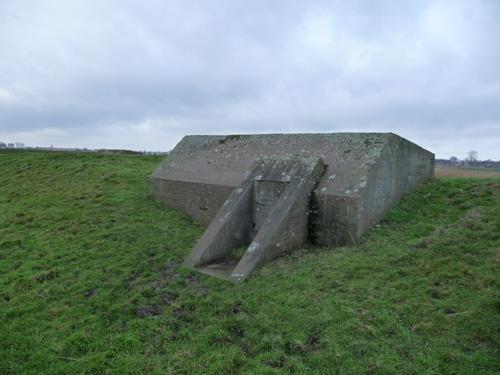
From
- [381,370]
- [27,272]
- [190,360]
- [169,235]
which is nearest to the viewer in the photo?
[381,370]

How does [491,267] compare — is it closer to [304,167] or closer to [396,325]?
[396,325]

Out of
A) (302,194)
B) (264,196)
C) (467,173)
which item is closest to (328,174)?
(302,194)

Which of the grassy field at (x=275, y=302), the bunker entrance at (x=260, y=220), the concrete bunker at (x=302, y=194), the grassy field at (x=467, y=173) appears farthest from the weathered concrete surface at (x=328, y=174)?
the grassy field at (x=467, y=173)

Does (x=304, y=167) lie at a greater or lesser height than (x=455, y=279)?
greater

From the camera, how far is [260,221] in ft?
32.7

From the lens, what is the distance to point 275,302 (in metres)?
6.50

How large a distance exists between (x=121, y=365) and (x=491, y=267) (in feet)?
21.5

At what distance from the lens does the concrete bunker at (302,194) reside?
28.4 ft

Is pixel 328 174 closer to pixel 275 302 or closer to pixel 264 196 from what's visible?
pixel 264 196

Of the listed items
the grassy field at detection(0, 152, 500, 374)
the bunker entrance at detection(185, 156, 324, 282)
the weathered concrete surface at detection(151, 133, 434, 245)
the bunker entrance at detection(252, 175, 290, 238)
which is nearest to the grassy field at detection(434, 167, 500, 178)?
the weathered concrete surface at detection(151, 133, 434, 245)

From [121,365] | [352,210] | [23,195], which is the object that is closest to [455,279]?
[352,210]

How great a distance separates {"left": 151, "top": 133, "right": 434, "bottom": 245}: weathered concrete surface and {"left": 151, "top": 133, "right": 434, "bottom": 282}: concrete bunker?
0.03 metres

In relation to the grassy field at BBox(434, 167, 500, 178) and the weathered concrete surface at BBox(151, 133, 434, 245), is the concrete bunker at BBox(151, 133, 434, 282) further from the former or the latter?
the grassy field at BBox(434, 167, 500, 178)

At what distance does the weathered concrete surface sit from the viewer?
8.90 m
